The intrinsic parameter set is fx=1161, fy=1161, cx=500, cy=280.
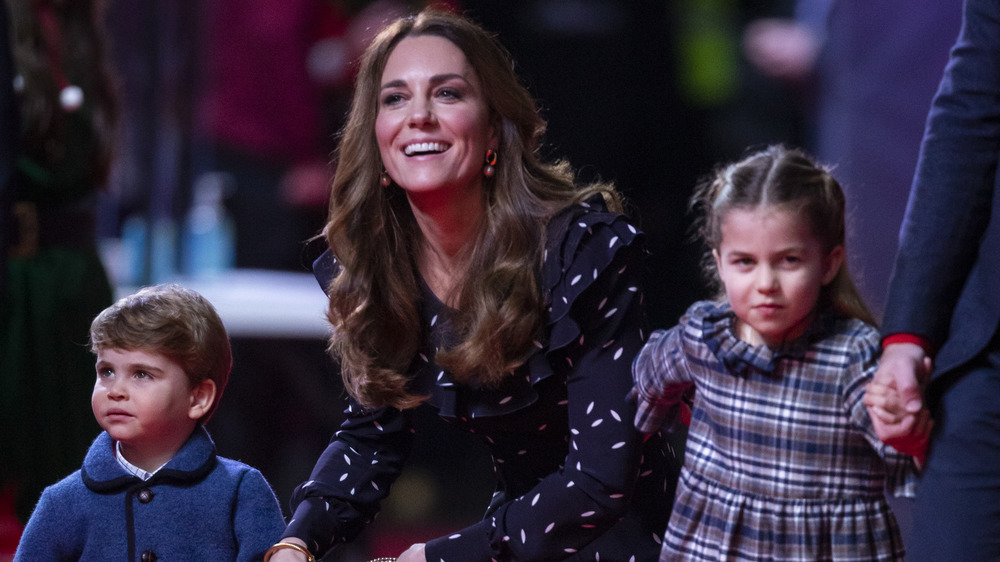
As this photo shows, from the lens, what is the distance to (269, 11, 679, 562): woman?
183cm

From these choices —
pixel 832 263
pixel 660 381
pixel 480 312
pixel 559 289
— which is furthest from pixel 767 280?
pixel 480 312

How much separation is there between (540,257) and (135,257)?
2.69 metres

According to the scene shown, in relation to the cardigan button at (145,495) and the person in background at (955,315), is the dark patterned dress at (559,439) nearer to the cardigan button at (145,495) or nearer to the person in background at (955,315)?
the cardigan button at (145,495)

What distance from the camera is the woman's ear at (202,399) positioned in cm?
176

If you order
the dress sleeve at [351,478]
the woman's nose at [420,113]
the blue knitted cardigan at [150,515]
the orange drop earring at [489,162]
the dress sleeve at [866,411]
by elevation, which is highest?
the woman's nose at [420,113]

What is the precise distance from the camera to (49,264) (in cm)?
282

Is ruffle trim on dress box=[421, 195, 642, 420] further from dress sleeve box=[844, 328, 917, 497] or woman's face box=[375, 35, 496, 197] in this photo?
dress sleeve box=[844, 328, 917, 497]

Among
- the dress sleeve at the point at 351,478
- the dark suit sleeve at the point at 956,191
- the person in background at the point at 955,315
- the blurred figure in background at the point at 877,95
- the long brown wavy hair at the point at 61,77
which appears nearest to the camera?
the person in background at the point at 955,315

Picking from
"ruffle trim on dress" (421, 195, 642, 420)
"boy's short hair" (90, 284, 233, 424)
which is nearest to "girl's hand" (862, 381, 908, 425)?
"ruffle trim on dress" (421, 195, 642, 420)

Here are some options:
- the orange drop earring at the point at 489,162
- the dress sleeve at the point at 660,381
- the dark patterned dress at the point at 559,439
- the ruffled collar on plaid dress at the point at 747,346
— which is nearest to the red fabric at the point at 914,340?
the ruffled collar on plaid dress at the point at 747,346

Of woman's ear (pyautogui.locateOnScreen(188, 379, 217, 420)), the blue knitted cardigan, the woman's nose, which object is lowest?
the blue knitted cardigan

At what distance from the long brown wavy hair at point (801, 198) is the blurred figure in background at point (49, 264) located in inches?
68.0

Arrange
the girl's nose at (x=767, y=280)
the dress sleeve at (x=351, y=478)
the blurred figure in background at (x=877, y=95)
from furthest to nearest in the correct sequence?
the blurred figure in background at (x=877, y=95)
the dress sleeve at (x=351, y=478)
the girl's nose at (x=767, y=280)

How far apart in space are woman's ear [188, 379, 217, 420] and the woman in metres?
0.24
